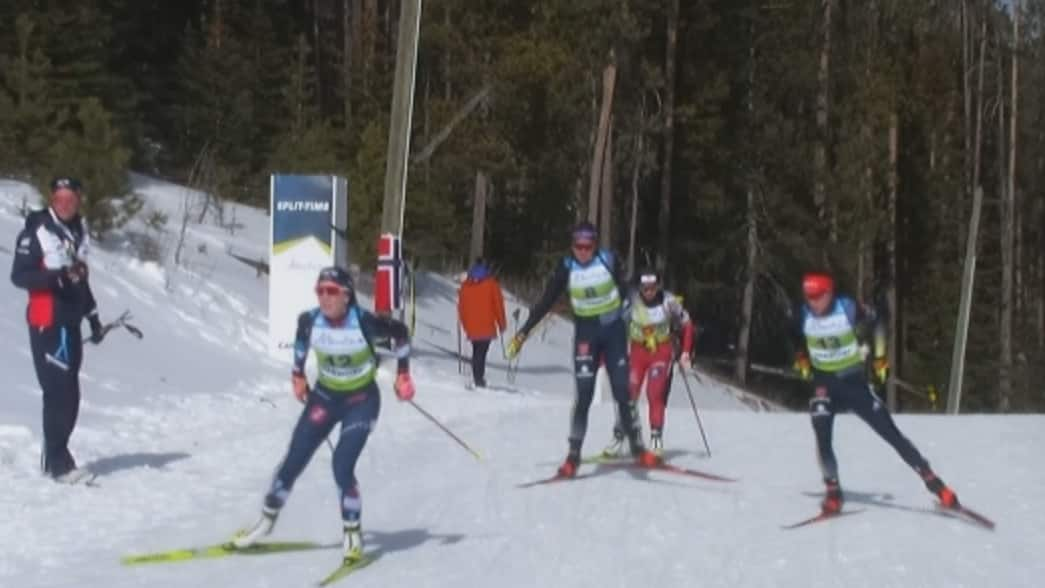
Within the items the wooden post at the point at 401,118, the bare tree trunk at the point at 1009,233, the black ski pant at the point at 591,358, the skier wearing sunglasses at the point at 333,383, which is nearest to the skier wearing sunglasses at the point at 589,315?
the black ski pant at the point at 591,358

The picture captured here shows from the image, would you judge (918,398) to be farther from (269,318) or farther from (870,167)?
(269,318)

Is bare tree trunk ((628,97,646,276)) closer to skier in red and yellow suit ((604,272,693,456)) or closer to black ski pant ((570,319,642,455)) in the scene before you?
skier in red and yellow suit ((604,272,693,456))

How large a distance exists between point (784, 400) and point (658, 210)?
603 cm

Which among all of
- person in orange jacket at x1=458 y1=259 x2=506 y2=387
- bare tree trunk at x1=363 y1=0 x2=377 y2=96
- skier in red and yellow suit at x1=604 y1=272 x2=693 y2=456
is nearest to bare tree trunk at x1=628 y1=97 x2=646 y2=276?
bare tree trunk at x1=363 y1=0 x2=377 y2=96

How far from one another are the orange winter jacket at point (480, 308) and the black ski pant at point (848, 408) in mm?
11244

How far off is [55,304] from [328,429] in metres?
2.95

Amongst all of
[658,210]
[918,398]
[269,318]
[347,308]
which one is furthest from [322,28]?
[347,308]

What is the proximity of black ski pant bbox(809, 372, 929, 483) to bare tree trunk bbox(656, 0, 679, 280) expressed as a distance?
29.7 m

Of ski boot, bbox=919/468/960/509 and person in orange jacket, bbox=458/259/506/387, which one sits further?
person in orange jacket, bbox=458/259/506/387

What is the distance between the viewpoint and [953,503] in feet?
39.9

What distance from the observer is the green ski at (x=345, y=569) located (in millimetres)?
9516

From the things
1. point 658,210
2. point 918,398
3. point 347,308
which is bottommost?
point 918,398

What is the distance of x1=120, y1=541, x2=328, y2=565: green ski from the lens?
32.7 feet

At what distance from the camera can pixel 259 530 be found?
1012 cm
